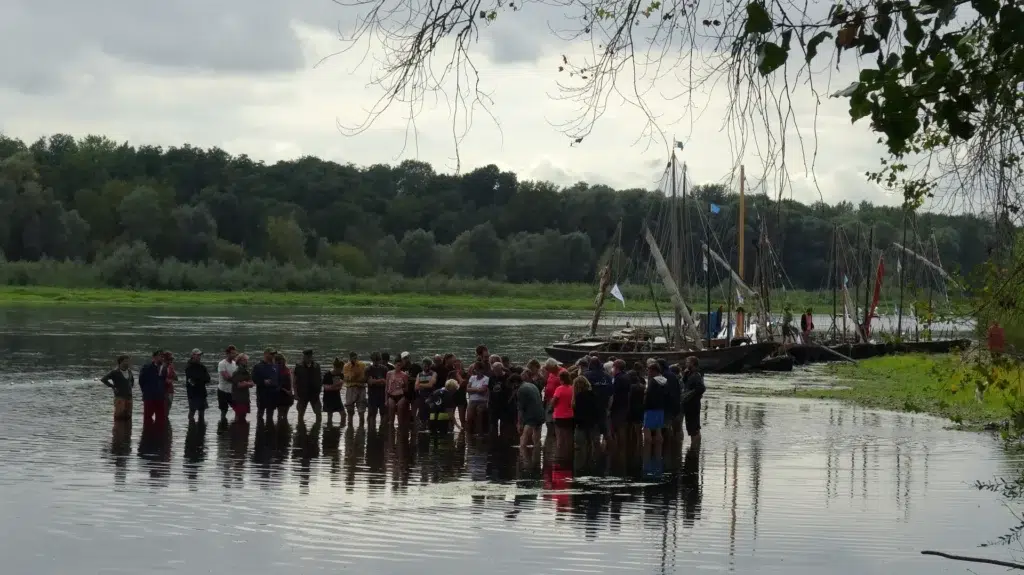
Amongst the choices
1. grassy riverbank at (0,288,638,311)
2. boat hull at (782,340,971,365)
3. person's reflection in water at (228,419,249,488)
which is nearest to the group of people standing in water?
person's reflection in water at (228,419,249,488)

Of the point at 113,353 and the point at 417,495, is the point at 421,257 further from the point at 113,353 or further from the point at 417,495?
the point at 417,495

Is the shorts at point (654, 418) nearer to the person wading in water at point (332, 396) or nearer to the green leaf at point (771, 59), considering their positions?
the person wading in water at point (332, 396)

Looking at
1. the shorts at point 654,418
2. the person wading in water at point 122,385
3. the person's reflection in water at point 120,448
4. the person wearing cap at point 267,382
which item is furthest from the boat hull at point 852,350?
the person's reflection in water at point 120,448

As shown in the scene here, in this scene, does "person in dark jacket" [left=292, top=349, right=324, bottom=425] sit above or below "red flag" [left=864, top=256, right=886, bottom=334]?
below

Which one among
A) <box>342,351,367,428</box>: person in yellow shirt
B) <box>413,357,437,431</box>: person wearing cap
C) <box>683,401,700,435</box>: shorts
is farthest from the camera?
<box>342,351,367,428</box>: person in yellow shirt

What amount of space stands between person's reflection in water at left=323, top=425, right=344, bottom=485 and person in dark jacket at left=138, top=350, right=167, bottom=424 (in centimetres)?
308

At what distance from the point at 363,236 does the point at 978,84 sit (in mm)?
140788

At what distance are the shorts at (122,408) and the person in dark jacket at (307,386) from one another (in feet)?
11.4

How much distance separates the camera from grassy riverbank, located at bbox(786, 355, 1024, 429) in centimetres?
2841

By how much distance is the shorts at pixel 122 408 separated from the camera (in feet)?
A: 86.6

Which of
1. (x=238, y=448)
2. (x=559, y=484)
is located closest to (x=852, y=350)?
(x=238, y=448)

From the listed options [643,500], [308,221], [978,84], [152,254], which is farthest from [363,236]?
[978,84]

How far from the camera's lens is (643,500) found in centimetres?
1859

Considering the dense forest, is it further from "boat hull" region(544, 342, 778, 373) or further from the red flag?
"boat hull" region(544, 342, 778, 373)
